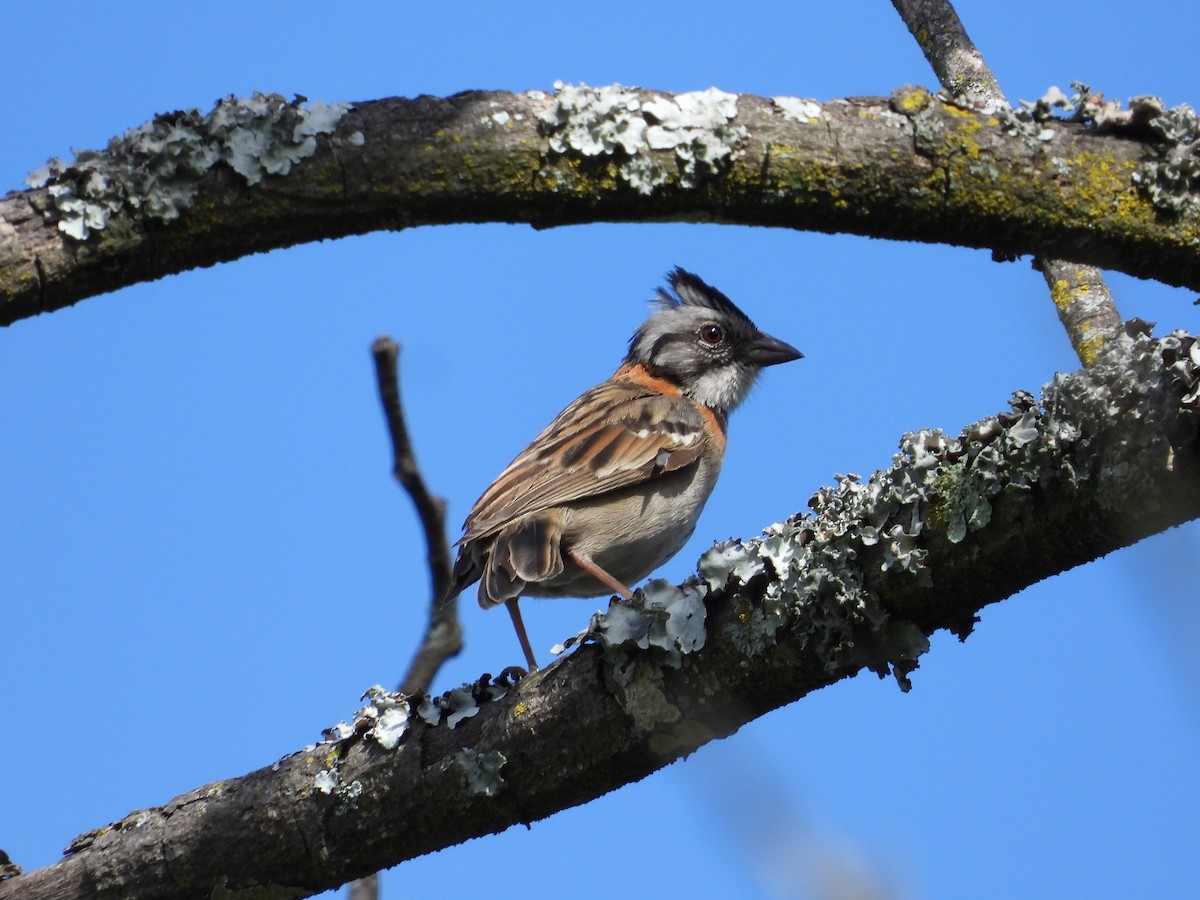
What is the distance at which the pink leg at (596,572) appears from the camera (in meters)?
5.92

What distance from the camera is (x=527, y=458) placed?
6.66 metres

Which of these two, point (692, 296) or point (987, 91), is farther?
point (692, 296)

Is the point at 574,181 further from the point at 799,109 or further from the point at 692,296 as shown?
the point at 692,296

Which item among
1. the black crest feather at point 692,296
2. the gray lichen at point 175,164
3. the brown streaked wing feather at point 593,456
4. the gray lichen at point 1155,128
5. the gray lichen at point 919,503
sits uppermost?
the black crest feather at point 692,296

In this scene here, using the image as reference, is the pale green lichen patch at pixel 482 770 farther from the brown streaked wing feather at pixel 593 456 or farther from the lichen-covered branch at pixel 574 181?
the brown streaked wing feather at pixel 593 456

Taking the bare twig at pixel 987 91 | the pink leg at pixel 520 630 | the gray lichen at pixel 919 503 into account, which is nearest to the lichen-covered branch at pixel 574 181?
the gray lichen at pixel 919 503

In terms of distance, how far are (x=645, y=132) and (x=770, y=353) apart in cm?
489

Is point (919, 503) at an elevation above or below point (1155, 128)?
below

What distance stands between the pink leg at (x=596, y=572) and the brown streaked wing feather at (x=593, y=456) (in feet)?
0.88

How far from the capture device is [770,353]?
783 cm

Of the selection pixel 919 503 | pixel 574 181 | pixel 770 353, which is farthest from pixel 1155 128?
pixel 770 353

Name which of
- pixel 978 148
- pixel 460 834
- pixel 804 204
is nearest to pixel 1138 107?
pixel 978 148

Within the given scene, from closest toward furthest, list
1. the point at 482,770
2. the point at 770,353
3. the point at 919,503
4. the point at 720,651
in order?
the point at 919,503
the point at 720,651
the point at 482,770
the point at 770,353

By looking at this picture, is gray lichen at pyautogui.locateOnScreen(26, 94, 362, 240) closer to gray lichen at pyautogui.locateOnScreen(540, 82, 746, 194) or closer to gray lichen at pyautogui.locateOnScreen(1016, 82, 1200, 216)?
gray lichen at pyautogui.locateOnScreen(540, 82, 746, 194)
